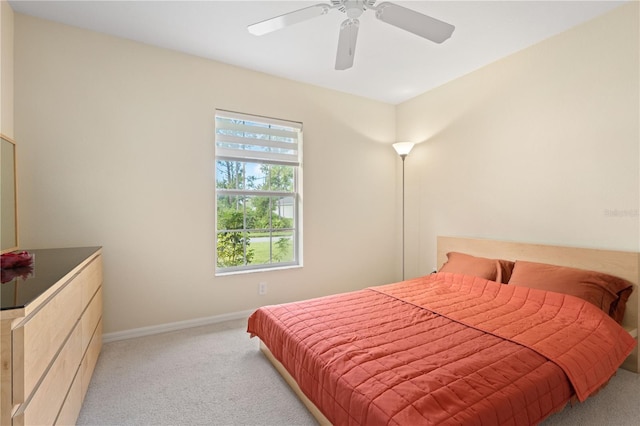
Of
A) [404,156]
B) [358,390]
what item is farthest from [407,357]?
[404,156]

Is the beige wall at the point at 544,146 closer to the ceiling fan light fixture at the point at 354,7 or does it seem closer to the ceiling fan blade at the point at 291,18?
the ceiling fan light fixture at the point at 354,7

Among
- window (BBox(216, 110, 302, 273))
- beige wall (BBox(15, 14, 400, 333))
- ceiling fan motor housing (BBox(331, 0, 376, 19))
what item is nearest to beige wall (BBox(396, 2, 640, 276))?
beige wall (BBox(15, 14, 400, 333))

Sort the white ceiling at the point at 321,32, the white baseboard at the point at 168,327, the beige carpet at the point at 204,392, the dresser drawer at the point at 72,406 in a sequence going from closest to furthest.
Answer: the dresser drawer at the point at 72,406
the beige carpet at the point at 204,392
the white ceiling at the point at 321,32
the white baseboard at the point at 168,327

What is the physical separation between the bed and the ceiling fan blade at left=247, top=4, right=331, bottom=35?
187cm

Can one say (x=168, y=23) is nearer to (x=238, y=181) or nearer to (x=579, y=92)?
(x=238, y=181)

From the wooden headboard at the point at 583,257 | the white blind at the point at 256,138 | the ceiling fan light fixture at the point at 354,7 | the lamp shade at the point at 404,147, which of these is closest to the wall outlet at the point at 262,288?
the white blind at the point at 256,138

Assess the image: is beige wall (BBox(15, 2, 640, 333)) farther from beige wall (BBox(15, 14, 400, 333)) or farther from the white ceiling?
the white ceiling

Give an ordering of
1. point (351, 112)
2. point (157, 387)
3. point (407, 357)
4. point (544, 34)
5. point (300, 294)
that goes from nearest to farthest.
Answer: point (407, 357)
point (157, 387)
point (544, 34)
point (300, 294)
point (351, 112)

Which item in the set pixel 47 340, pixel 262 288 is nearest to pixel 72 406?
pixel 47 340

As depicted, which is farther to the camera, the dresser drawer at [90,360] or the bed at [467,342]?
the dresser drawer at [90,360]

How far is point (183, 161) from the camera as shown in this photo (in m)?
2.85

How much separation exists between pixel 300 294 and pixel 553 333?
7.73 ft

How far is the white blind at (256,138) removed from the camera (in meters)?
3.10

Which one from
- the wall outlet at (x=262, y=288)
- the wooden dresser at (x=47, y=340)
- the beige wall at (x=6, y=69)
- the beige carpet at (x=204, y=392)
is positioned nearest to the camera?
the wooden dresser at (x=47, y=340)
